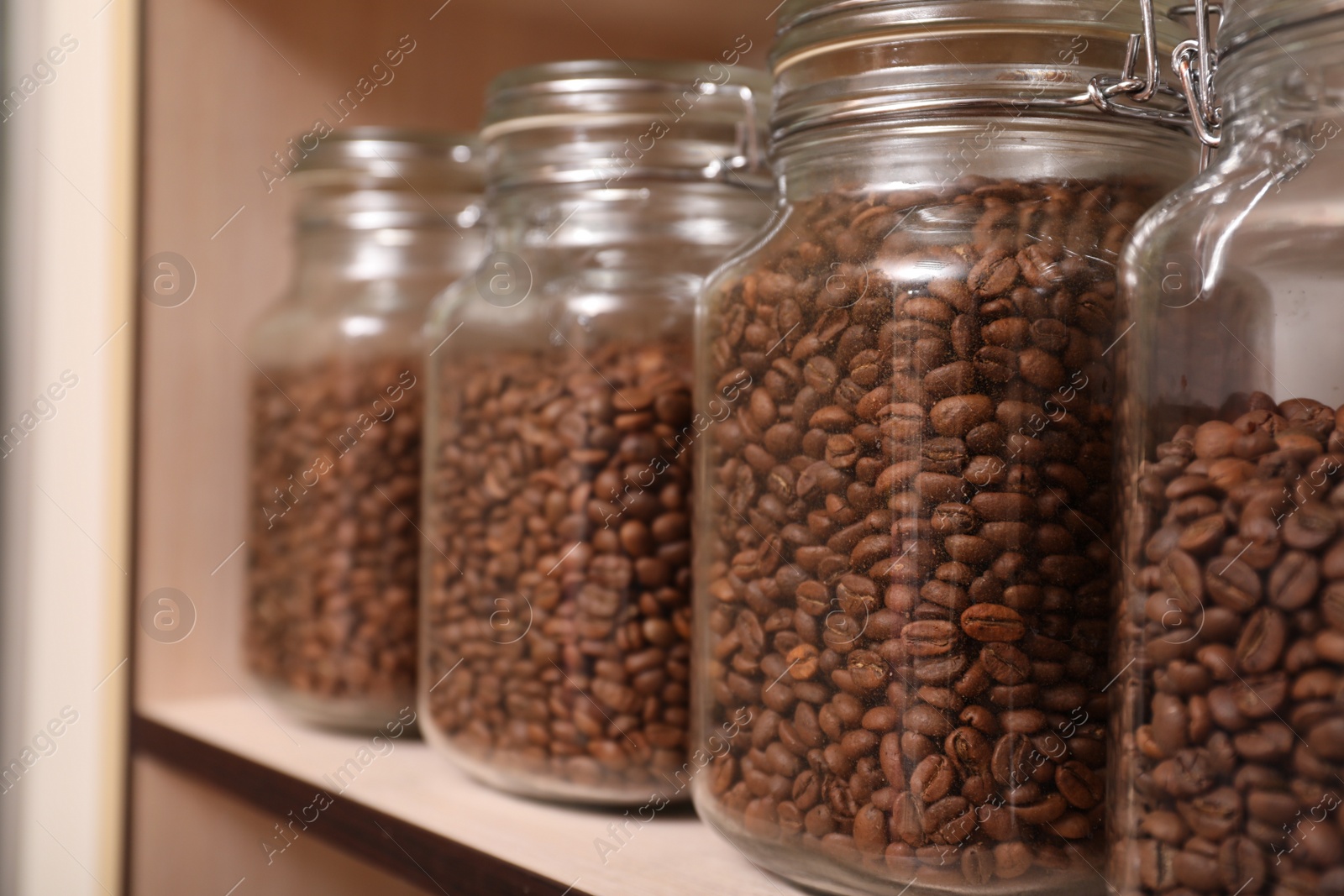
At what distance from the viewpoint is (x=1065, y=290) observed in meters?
0.54

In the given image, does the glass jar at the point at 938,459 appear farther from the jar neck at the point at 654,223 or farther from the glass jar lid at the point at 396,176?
the glass jar lid at the point at 396,176

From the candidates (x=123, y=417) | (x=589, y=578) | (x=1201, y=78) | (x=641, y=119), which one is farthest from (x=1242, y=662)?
(x=123, y=417)

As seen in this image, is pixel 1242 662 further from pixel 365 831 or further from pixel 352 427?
pixel 352 427

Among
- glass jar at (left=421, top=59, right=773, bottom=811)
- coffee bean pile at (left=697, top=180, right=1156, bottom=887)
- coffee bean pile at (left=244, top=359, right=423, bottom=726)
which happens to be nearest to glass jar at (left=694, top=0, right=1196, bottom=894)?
coffee bean pile at (left=697, top=180, right=1156, bottom=887)

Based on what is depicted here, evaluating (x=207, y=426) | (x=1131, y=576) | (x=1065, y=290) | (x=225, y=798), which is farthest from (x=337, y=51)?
(x=1131, y=576)

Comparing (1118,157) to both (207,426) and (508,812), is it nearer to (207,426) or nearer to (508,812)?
(508,812)

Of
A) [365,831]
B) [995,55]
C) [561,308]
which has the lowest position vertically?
[365,831]

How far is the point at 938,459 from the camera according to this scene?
21.0 inches

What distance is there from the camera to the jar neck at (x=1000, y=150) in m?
0.58

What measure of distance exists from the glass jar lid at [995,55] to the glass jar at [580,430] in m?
0.18

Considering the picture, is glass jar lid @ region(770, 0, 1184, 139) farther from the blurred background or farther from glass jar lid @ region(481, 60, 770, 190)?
the blurred background

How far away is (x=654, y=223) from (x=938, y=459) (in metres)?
0.34

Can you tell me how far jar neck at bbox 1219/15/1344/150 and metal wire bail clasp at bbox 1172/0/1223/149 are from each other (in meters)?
0.03

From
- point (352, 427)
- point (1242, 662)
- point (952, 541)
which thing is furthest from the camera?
point (352, 427)
